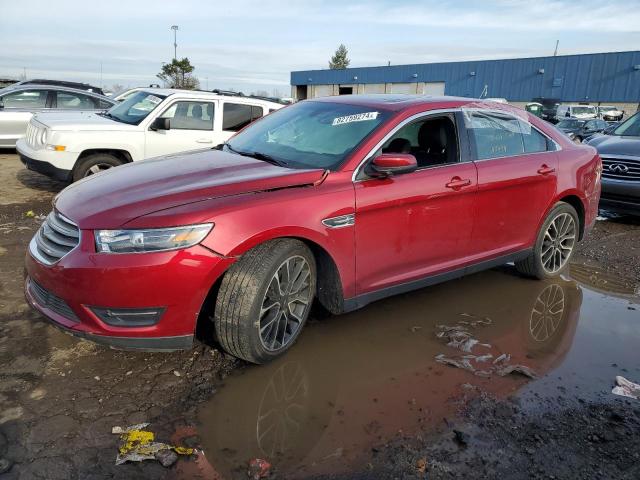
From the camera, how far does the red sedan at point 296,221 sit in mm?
A: 2756

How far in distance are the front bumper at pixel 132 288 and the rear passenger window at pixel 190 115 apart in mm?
5282

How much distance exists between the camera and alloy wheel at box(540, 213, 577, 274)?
16.0ft

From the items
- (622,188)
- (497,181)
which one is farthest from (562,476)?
(622,188)

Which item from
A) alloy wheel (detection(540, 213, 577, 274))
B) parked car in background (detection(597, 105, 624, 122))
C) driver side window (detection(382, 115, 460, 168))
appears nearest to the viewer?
driver side window (detection(382, 115, 460, 168))

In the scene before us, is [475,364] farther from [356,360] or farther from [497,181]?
[497,181]

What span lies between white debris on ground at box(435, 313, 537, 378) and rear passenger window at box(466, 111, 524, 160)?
1373mm

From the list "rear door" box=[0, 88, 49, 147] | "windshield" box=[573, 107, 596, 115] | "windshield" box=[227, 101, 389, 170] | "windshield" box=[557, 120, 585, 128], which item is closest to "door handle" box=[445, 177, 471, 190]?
"windshield" box=[227, 101, 389, 170]

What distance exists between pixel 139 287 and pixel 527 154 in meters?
3.41

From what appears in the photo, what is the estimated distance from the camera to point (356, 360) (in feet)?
11.0

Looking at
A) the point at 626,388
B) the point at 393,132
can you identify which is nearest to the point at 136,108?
the point at 393,132

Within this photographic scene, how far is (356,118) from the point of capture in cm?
382

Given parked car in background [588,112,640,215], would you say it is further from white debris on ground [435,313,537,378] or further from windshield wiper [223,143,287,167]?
windshield wiper [223,143,287,167]

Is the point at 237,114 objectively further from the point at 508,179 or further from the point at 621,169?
the point at 621,169

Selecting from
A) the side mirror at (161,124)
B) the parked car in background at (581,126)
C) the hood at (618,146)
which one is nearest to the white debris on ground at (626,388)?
the hood at (618,146)
